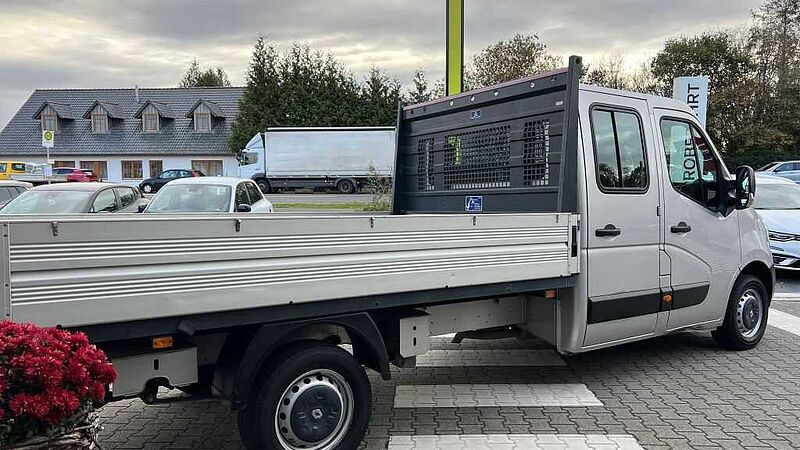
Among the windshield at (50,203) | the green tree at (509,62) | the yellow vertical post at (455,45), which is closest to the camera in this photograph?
the yellow vertical post at (455,45)

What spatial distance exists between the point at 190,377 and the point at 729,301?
16.6 feet

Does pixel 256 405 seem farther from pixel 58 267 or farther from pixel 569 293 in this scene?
pixel 569 293

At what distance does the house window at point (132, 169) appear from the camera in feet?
153

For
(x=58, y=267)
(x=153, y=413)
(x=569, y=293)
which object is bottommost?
(x=153, y=413)

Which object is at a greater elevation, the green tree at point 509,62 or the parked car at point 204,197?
the green tree at point 509,62

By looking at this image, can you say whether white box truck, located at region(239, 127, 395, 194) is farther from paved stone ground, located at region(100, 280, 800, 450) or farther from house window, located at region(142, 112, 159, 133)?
paved stone ground, located at region(100, 280, 800, 450)

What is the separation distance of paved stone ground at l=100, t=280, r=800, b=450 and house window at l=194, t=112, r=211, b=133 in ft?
146

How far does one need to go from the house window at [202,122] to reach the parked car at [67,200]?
36.0m

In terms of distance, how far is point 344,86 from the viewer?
4553cm

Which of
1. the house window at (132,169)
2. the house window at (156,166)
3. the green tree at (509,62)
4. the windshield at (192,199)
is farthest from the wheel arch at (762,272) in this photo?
the house window at (132,169)

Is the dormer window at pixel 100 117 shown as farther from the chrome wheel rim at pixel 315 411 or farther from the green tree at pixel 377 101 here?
the chrome wheel rim at pixel 315 411

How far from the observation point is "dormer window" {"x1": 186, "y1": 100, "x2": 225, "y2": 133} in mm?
46938

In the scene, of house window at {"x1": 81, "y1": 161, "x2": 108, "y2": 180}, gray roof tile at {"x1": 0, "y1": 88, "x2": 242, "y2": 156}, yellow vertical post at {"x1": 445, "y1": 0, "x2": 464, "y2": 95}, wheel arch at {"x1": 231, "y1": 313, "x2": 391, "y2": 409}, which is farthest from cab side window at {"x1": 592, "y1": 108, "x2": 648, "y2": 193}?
house window at {"x1": 81, "y1": 161, "x2": 108, "y2": 180}

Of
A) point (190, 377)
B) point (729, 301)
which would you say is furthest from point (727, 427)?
point (190, 377)
